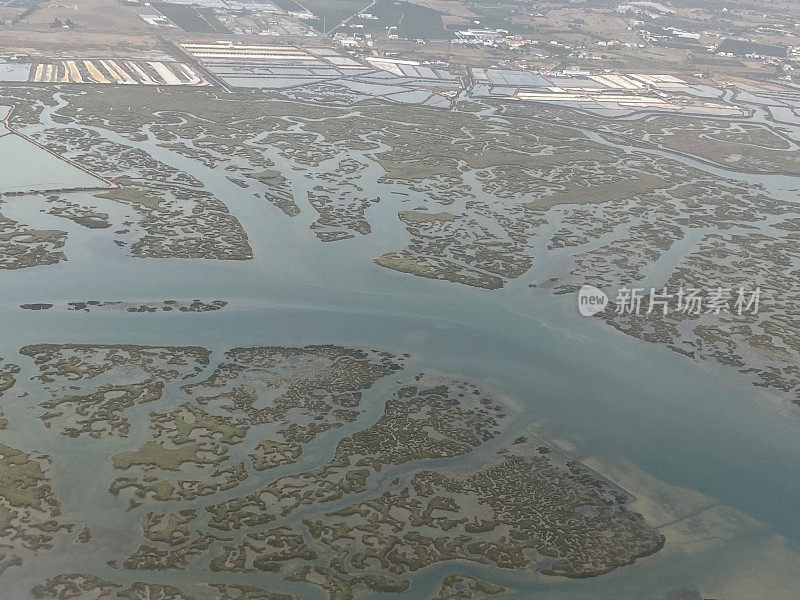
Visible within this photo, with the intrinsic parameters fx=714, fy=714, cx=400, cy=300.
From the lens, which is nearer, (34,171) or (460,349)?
(460,349)

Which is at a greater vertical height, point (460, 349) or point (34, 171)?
point (34, 171)

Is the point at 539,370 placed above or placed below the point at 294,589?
above

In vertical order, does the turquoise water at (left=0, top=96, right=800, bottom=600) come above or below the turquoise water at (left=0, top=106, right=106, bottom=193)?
below

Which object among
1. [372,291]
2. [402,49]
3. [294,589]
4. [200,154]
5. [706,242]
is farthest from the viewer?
[402,49]

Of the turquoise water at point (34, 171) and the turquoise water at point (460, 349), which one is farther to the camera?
the turquoise water at point (34, 171)

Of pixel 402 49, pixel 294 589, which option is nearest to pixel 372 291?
pixel 294 589

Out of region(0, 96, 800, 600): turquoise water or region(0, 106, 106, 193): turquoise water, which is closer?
region(0, 96, 800, 600): turquoise water

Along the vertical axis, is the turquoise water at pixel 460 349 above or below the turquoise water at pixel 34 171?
below

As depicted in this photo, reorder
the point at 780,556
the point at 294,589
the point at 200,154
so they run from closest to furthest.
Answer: the point at 294,589, the point at 780,556, the point at 200,154

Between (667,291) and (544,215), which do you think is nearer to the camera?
(667,291)

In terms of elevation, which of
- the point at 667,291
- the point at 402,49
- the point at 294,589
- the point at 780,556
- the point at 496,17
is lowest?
the point at 294,589

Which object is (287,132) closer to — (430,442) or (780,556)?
(430,442)
